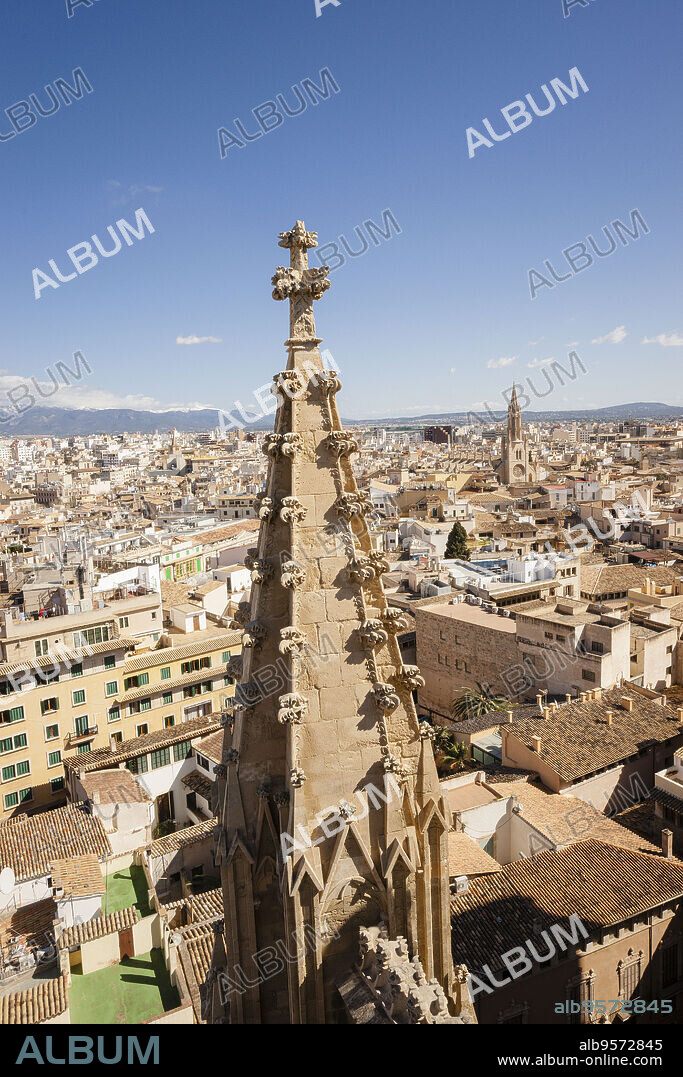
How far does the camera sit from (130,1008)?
12.2 metres

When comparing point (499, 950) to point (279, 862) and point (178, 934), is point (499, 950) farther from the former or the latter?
point (279, 862)

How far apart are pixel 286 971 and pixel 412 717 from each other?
209 cm

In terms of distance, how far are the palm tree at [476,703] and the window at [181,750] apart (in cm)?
1065

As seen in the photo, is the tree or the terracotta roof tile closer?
the terracotta roof tile

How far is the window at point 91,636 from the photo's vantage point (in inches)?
1016

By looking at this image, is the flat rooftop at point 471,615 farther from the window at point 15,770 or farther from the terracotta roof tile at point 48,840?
the window at point 15,770

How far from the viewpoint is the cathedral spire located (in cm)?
501

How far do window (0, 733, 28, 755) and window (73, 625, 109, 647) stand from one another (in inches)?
140

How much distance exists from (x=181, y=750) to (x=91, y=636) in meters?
5.85

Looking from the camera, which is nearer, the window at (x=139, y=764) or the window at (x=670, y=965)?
the window at (x=670, y=965)

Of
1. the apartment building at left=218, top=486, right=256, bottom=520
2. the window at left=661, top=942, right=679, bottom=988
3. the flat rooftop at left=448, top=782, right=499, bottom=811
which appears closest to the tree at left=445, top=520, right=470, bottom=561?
the apartment building at left=218, top=486, right=256, bottom=520

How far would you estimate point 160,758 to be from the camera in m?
23.1

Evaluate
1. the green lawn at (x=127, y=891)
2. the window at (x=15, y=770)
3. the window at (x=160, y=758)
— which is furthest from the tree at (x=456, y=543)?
the green lawn at (x=127, y=891)

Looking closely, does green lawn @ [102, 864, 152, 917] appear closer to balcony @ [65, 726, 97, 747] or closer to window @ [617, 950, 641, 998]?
balcony @ [65, 726, 97, 747]
